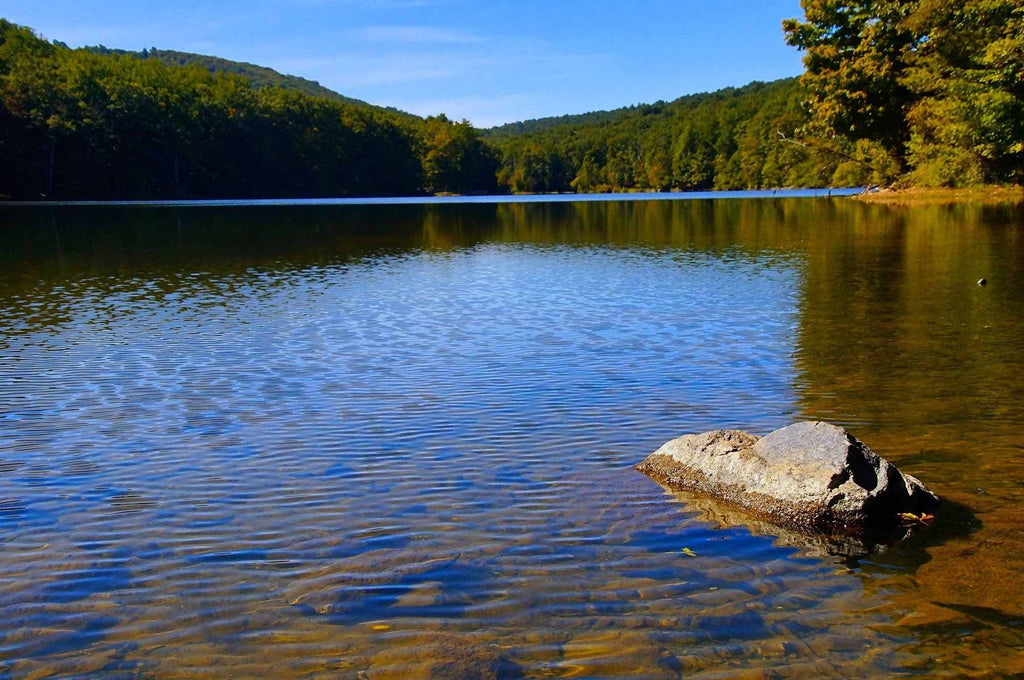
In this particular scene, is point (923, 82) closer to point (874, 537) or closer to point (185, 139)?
point (874, 537)

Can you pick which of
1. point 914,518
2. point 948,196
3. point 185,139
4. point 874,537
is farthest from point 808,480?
point 185,139

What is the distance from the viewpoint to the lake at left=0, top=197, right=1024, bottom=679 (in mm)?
5547

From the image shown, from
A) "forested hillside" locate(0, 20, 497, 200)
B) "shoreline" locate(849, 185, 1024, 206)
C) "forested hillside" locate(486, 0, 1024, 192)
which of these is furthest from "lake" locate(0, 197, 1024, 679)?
"forested hillside" locate(0, 20, 497, 200)

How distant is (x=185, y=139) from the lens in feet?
427

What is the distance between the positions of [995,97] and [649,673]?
49146 mm

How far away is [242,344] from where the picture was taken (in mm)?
16562

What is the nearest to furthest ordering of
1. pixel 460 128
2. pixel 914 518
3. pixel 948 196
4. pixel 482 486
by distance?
pixel 914 518 < pixel 482 486 < pixel 948 196 < pixel 460 128

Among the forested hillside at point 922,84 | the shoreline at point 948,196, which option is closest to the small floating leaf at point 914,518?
the forested hillside at point 922,84

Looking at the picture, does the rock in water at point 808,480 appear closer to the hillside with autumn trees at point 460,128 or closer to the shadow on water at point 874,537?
the shadow on water at point 874,537

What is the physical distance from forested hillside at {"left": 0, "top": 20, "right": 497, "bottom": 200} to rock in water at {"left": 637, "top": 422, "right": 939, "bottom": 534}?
11438cm

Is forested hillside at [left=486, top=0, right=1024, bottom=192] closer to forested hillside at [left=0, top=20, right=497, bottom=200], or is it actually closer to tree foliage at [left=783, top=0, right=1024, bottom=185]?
tree foliage at [left=783, top=0, right=1024, bottom=185]

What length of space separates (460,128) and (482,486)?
194 metres

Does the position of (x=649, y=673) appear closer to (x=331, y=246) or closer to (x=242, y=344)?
(x=242, y=344)

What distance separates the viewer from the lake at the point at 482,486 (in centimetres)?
555
